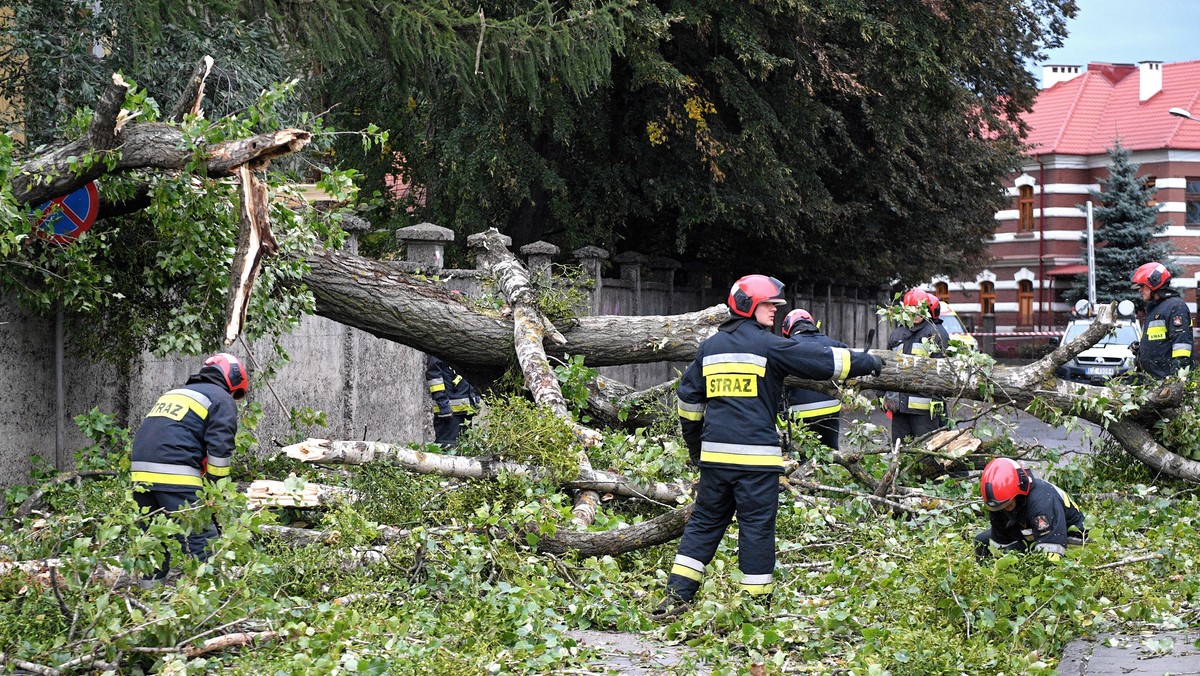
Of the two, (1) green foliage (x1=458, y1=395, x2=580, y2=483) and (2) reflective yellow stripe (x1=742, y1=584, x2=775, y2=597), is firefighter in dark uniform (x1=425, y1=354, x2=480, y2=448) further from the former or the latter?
(2) reflective yellow stripe (x1=742, y1=584, x2=775, y2=597)

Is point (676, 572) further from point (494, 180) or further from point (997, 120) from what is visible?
point (997, 120)

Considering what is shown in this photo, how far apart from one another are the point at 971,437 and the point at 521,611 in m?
4.21

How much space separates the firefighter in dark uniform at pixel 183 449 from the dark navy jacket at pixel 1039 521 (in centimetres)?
404

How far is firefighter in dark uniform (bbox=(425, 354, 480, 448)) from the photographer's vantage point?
435 inches

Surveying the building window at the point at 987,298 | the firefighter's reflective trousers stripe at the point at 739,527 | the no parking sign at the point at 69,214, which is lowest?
the firefighter's reflective trousers stripe at the point at 739,527

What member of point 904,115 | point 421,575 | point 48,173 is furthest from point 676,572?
point 904,115

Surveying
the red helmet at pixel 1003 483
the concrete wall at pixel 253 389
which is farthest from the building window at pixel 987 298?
the red helmet at pixel 1003 483

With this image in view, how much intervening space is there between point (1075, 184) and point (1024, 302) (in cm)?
470

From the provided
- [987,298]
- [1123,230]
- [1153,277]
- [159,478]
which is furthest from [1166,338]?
[987,298]

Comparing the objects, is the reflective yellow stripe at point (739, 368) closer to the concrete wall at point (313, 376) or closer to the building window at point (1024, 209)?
the concrete wall at point (313, 376)

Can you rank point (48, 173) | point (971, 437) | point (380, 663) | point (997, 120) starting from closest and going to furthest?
point (380, 663), point (48, 173), point (971, 437), point (997, 120)

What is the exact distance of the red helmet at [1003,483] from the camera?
597 cm

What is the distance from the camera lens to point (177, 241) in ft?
24.0

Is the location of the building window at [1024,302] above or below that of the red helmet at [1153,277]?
above
